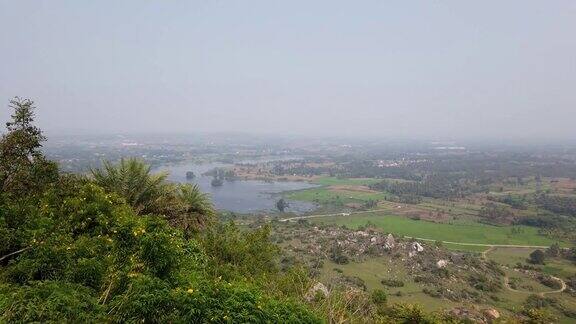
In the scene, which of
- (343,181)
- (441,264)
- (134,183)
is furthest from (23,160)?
(343,181)

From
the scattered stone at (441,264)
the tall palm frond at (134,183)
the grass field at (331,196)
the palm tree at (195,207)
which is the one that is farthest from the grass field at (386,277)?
the grass field at (331,196)

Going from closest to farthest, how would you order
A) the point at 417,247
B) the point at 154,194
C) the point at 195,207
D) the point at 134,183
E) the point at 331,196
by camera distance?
the point at 134,183
the point at 154,194
the point at 195,207
the point at 417,247
the point at 331,196

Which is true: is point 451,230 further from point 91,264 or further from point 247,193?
point 91,264

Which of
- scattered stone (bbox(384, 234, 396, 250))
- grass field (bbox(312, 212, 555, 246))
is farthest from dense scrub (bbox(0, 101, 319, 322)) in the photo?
grass field (bbox(312, 212, 555, 246))

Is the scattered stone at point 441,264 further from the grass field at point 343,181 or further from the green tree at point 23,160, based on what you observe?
the grass field at point 343,181

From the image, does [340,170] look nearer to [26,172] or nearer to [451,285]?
[451,285]

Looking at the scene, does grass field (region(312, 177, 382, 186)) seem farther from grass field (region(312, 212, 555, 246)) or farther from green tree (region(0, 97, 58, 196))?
green tree (region(0, 97, 58, 196))

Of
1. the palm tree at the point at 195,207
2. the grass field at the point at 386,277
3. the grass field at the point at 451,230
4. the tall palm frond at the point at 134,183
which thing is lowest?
the grass field at the point at 451,230
